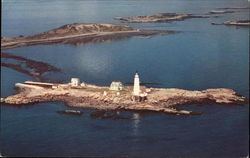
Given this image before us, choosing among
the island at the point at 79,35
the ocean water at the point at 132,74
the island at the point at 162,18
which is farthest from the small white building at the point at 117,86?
the island at the point at 79,35

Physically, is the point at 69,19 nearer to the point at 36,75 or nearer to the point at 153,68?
the point at 36,75

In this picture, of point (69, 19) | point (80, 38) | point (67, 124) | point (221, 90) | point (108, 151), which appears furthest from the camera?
point (80, 38)

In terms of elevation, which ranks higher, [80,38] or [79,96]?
[80,38]

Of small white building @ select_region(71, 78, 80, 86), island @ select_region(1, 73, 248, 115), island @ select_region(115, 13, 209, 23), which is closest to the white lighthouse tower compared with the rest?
island @ select_region(1, 73, 248, 115)

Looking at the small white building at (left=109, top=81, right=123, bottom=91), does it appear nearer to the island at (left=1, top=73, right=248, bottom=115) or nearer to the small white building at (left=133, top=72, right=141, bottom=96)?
the island at (left=1, top=73, right=248, bottom=115)

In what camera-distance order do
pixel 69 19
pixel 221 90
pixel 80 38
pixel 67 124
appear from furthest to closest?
1. pixel 80 38
2. pixel 69 19
3. pixel 221 90
4. pixel 67 124

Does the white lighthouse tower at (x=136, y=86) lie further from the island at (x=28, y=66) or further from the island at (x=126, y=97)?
the island at (x=28, y=66)

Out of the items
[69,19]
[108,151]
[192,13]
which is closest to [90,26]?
[69,19]
